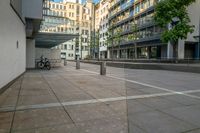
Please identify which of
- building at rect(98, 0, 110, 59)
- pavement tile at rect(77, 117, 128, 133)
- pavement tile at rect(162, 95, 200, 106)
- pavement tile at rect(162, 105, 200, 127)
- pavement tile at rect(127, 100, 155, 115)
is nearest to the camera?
pavement tile at rect(77, 117, 128, 133)

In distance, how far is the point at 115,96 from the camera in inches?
287

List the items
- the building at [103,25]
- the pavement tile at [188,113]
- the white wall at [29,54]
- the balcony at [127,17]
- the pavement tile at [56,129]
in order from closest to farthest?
the pavement tile at [56,129] → the pavement tile at [188,113] → the white wall at [29,54] → the balcony at [127,17] → the building at [103,25]

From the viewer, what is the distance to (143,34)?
138 ft

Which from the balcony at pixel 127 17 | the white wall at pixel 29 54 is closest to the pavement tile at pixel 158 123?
the white wall at pixel 29 54

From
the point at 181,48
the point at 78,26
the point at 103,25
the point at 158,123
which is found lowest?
the point at 158,123

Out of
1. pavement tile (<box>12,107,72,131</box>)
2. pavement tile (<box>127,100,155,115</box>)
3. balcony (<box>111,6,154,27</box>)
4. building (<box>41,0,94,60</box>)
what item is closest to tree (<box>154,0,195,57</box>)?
balcony (<box>111,6,154,27</box>)

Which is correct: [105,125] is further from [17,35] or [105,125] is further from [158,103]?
[17,35]

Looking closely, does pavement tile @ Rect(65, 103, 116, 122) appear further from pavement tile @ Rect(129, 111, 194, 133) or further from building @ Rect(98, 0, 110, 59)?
building @ Rect(98, 0, 110, 59)

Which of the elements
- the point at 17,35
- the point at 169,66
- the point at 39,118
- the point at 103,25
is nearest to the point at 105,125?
the point at 39,118

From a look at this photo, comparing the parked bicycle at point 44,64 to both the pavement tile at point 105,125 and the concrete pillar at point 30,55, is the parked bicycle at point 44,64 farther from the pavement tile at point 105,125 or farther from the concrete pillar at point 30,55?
the pavement tile at point 105,125

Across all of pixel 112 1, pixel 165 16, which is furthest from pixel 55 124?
pixel 112 1

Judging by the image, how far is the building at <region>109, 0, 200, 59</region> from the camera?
35.9 m

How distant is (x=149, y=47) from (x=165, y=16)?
48.5 feet

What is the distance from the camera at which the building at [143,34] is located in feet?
118
